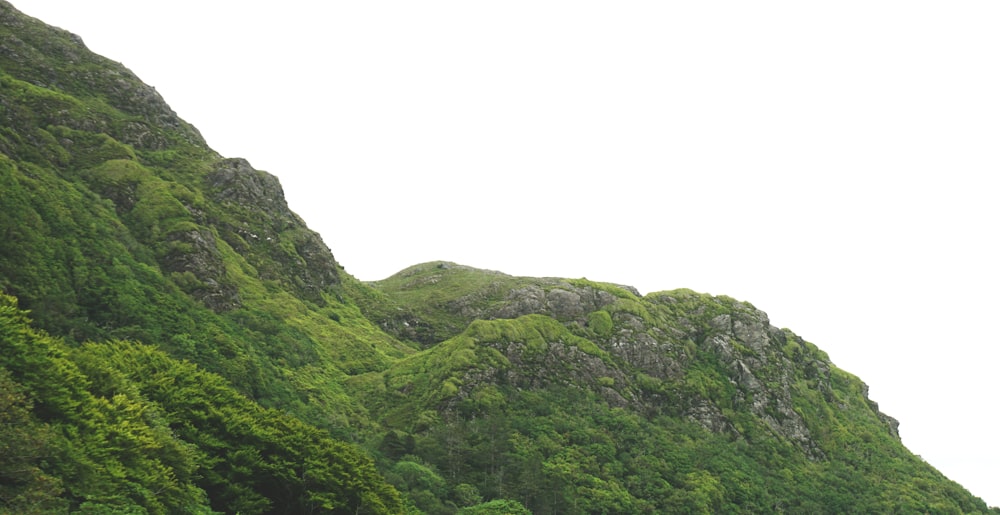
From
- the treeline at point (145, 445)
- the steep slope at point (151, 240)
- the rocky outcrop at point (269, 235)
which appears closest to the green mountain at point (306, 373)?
the treeline at point (145, 445)

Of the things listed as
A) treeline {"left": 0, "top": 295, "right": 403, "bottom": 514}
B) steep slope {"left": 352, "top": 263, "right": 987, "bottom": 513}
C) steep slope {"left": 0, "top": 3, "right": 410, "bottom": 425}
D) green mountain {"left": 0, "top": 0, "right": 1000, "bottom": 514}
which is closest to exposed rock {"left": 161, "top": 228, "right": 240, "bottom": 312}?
steep slope {"left": 0, "top": 3, "right": 410, "bottom": 425}

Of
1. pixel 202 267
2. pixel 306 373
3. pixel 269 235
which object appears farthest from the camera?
pixel 269 235

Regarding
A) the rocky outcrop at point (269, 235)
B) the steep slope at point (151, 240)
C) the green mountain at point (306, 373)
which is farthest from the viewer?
the rocky outcrop at point (269, 235)

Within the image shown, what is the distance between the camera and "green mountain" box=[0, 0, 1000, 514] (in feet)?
119

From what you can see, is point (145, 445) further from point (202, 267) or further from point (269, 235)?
point (269, 235)

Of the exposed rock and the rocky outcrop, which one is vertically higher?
the rocky outcrop

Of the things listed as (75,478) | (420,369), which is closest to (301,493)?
(75,478)

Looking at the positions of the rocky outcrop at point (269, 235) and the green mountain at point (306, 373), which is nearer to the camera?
the green mountain at point (306, 373)

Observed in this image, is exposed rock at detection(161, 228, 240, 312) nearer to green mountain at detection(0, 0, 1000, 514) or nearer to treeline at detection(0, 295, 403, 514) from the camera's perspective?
green mountain at detection(0, 0, 1000, 514)

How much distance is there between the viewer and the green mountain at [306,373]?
119 feet

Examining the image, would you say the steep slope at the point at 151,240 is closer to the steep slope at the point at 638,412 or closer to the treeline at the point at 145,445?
the steep slope at the point at 638,412

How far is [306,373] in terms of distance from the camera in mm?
83438

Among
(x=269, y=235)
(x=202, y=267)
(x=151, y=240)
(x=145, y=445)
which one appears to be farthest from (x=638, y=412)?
(x=151, y=240)

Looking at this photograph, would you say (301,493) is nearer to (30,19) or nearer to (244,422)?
(244,422)
